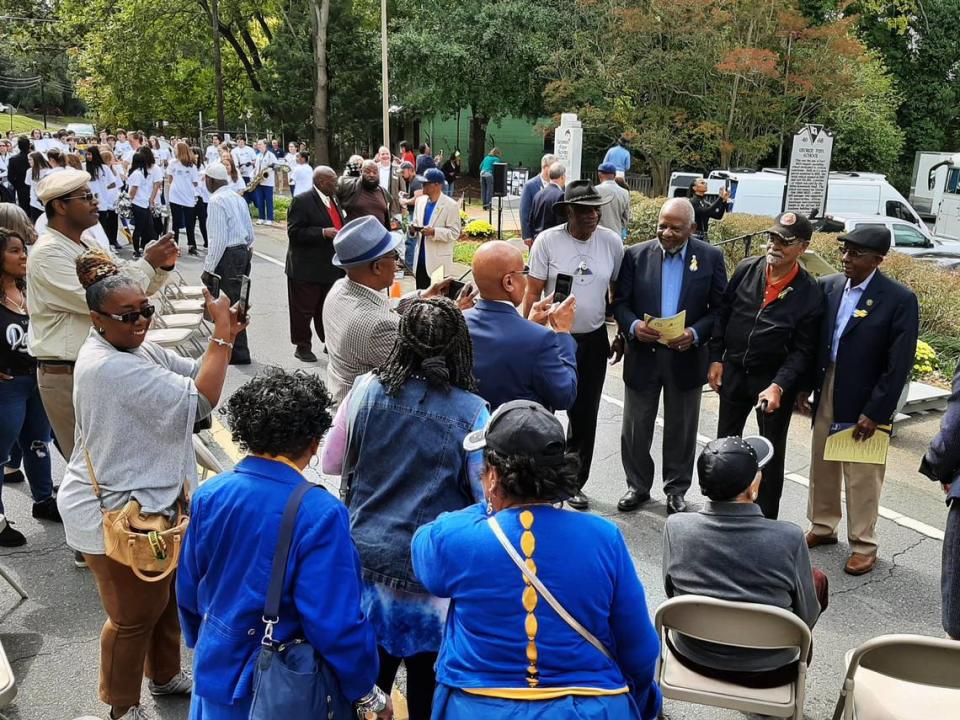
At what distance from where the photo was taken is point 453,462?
2943mm

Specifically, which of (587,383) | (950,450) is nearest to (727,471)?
(950,450)

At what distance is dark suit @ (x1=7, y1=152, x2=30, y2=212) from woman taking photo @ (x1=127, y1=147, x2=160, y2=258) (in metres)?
3.14

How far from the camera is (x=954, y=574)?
12.5 ft

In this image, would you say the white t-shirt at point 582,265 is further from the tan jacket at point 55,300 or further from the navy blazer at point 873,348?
the tan jacket at point 55,300

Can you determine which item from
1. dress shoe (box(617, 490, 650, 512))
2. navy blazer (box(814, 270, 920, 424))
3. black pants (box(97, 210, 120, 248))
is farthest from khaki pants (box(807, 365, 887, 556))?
black pants (box(97, 210, 120, 248))

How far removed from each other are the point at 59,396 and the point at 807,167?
10.7 m

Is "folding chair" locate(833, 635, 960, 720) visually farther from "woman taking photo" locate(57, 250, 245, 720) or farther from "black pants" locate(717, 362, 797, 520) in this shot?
"woman taking photo" locate(57, 250, 245, 720)

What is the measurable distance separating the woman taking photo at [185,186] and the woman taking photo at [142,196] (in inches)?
15.7

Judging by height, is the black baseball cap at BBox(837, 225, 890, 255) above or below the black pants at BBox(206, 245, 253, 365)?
above

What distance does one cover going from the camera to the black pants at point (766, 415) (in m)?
5.39

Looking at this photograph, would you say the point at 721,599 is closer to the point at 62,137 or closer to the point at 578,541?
the point at 578,541

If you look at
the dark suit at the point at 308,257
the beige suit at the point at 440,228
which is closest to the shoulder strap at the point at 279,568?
the dark suit at the point at 308,257

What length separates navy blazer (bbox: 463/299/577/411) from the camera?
12.3 feet

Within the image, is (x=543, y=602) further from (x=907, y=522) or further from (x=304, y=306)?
(x=304, y=306)
